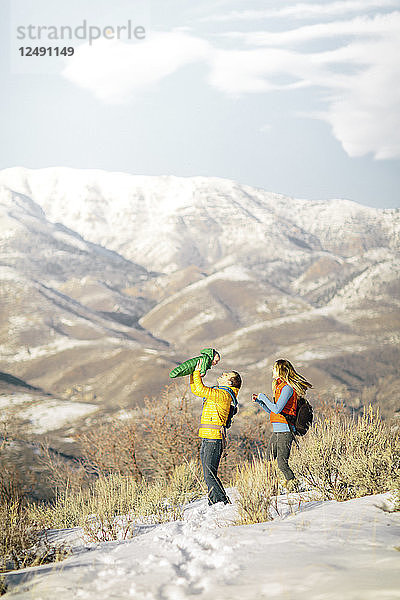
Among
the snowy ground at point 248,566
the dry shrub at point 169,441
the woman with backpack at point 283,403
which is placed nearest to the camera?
the snowy ground at point 248,566

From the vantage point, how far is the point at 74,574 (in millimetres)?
2891

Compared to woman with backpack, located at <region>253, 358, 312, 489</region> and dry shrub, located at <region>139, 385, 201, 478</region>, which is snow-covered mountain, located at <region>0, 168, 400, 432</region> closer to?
dry shrub, located at <region>139, 385, 201, 478</region>

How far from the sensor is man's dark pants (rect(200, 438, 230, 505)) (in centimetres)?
502

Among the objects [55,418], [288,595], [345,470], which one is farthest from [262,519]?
[55,418]

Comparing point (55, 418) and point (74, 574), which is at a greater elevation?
point (74, 574)

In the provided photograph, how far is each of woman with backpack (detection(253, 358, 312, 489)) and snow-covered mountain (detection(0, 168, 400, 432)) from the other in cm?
3111

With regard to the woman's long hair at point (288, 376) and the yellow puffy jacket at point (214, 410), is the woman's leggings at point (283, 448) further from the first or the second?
the yellow puffy jacket at point (214, 410)

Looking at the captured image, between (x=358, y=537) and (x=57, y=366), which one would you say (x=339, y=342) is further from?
(x=358, y=537)

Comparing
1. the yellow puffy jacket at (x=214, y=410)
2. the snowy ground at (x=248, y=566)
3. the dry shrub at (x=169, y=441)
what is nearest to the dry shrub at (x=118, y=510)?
the yellow puffy jacket at (x=214, y=410)

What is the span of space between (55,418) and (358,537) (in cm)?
2825

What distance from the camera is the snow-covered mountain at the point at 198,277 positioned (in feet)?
144

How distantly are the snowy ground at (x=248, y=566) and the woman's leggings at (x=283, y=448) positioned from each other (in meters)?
1.30

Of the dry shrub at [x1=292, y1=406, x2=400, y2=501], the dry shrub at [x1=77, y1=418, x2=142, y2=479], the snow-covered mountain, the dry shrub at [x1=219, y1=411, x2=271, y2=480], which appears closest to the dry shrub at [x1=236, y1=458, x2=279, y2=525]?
the dry shrub at [x1=292, y1=406, x2=400, y2=501]

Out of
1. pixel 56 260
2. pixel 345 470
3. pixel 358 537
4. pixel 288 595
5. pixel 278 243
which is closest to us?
pixel 288 595
